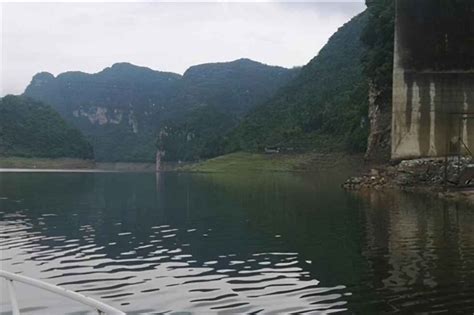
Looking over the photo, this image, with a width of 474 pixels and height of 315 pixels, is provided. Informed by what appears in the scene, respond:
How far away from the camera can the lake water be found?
12039mm

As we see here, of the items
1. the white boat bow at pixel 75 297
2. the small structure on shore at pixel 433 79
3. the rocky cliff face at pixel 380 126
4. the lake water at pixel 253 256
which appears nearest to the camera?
the white boat bow at pixel 75 297

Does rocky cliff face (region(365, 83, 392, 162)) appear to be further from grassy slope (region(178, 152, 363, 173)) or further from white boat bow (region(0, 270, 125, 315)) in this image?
white boat bow (region(0, 270, 125, 315))

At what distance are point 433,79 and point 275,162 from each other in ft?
198

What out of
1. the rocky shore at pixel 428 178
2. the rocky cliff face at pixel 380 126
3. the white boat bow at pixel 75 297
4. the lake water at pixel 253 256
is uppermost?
the rocky cliff face at pixel 380 126

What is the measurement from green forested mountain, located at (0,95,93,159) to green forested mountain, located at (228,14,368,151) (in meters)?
43.8

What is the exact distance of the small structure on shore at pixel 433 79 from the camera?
40.8 meters

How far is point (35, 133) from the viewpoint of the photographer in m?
148

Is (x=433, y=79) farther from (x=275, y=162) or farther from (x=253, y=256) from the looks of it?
(x=275, y=162)

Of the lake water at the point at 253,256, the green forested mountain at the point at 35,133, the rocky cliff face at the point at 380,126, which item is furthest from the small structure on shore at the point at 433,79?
the green forested mountain at the point at 35,133

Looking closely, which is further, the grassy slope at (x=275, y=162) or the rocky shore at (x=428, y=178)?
the grassy slope at (x=275, y=162)

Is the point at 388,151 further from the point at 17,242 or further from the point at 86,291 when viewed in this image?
the point at 86,291

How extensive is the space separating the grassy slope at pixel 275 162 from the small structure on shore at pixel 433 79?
3894 centimetres

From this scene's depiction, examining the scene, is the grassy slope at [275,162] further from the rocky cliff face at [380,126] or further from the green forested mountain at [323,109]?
the rocky cliff face at [380,126]

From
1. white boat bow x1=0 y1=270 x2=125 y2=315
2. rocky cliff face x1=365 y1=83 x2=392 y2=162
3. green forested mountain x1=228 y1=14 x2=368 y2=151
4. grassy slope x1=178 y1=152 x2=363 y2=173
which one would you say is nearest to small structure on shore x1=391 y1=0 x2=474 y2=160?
rocky cliff face x1=365 y1=83 x2=392 y2=162
